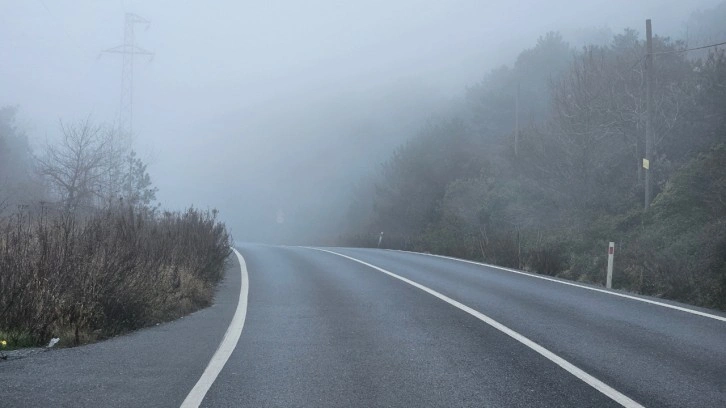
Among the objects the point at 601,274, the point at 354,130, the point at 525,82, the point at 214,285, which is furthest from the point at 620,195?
the point at 354,130

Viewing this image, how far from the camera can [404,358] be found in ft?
27.3

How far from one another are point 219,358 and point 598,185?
3023 centimetres

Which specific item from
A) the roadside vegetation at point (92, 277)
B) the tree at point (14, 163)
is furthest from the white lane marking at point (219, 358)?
the tree at point (14, 163)

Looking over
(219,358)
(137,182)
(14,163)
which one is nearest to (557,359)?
(219,358)

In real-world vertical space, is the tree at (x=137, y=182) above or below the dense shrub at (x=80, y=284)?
above

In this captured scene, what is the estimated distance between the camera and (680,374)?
25.0ft

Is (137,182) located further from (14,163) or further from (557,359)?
(557,359)

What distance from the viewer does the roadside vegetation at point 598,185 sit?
2088cm

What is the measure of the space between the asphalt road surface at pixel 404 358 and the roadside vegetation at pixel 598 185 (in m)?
5.51

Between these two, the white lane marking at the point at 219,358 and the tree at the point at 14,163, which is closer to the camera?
the white lane marking at the point at 219,358

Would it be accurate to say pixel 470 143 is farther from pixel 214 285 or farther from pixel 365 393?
pixel 365 393

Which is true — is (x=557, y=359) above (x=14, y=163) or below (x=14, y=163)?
below

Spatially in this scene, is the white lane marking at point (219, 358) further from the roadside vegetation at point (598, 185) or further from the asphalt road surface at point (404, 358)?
the roadside vegetation at point (598, 185)

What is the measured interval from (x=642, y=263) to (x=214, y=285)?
999cm
